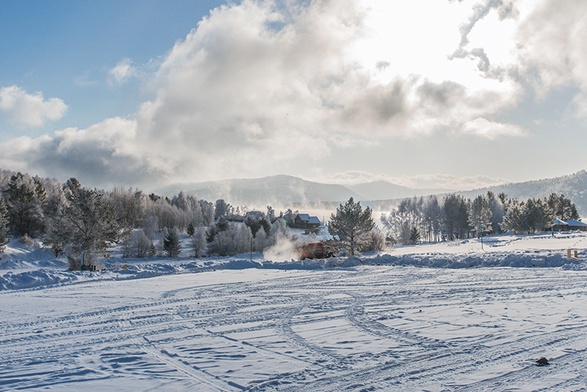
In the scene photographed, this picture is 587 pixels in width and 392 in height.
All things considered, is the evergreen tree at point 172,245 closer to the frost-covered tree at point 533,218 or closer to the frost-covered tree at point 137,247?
the frost-covered tree at point 137,247

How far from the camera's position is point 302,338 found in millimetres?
9477

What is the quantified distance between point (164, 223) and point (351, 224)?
2871 inches

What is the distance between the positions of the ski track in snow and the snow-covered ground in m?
0.03

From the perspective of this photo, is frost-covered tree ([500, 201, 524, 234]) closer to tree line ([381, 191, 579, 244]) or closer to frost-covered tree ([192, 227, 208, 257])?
tree line ([381, 191, 579, 244])

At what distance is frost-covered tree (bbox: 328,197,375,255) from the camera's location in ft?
150

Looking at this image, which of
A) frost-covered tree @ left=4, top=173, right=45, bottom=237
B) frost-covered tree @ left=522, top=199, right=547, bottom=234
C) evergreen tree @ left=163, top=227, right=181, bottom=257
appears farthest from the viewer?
frost-covered tree @ left=522, top=199, right=547, bottom=234

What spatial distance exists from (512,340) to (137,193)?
12191 cm

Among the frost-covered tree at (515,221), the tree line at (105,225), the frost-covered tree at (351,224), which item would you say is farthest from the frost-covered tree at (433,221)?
the frost-covered tree at (351,224)

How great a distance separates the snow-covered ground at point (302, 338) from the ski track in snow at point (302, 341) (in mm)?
35

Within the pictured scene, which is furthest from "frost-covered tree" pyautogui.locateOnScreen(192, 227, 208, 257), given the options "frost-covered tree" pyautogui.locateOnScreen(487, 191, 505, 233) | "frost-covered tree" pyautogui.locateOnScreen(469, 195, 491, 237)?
"frost-covered tree" pyautogui.locateOnScreen(487, 191, 505, 233)

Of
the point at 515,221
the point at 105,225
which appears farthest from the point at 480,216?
the point at 105,225

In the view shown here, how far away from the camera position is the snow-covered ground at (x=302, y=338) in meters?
6.76

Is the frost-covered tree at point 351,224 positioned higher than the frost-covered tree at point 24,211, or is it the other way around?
the frost-covered tree at point 24,211

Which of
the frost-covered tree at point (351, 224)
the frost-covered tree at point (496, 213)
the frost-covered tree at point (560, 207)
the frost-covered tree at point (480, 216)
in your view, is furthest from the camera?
the frost-covered tree at point (496, 213)
